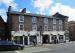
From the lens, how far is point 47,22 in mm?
58406

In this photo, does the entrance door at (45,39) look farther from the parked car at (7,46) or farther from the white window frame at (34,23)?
the parked car at (7,46)

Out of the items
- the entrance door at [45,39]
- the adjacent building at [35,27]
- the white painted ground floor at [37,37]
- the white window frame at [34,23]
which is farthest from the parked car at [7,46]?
the entrance door at [45,39]

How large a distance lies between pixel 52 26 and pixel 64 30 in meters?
5.27

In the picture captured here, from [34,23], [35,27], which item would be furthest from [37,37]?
[34,23]

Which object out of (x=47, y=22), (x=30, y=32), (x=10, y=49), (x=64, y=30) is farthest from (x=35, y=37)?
(x=10, y=49)

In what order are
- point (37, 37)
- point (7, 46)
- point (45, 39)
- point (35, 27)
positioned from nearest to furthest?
point (7, 46) → point (35, 27) → point (37, 37) → point (45, 39)

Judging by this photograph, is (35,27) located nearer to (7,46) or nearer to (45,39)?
(45,39)

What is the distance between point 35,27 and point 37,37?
105 inches

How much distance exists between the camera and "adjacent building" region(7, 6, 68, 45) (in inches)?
2016

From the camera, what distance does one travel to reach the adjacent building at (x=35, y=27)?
51219mm

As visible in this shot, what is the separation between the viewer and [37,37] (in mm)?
55250

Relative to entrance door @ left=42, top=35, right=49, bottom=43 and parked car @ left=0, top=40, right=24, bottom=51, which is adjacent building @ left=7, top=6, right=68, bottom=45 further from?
parked car @ left=0, top=40, right=24, bottom=51

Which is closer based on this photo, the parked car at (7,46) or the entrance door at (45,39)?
the parked car at (7,46)

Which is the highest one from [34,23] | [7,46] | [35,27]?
[34,23]
